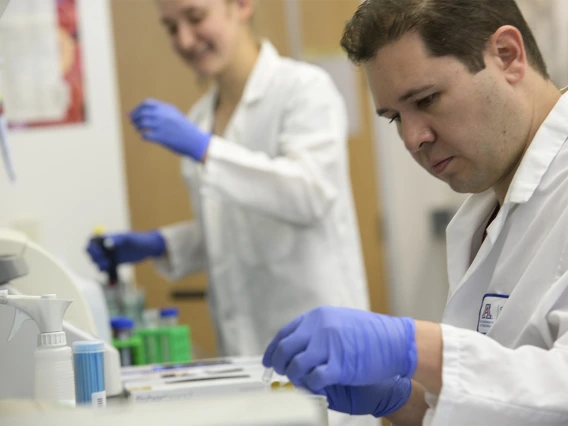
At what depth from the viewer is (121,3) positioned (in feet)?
10.4

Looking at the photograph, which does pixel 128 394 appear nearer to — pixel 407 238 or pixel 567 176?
pixel 567 176

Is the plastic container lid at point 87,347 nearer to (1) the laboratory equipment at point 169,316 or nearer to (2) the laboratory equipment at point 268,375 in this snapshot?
(2) the laboratory equipment at point 268,375

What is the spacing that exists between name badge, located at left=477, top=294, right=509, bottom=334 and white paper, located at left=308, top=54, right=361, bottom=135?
243cm

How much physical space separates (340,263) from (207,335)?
4.30 feet

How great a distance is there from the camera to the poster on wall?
7.83 feet

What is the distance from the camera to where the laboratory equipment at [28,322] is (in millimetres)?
1008

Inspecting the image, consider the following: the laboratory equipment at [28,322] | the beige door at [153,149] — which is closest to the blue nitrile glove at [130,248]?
the beige door at [153,149]

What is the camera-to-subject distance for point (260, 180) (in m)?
1.93

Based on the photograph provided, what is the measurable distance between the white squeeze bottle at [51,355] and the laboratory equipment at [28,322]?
0.25ft

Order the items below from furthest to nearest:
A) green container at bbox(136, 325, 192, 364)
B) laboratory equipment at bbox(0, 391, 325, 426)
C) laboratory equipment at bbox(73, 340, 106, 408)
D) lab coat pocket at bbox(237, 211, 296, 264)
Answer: lab coat pocket at bbox(237, 211, 296, 264)
green container at bbox(136, 325, 192, 364)
laboratory equipment at bbox(73, 340, 106, 408)
laboratory equipment at bbox(0, 391, 325, 426)

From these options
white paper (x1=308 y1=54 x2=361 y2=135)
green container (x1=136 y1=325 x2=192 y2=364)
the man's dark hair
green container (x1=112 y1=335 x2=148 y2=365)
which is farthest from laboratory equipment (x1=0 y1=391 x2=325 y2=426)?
white paper (x1=308 y1=54 x2=361 y2=135)

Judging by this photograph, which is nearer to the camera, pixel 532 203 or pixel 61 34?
pixel 532 203

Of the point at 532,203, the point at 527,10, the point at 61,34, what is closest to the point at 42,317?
the point at 532,203

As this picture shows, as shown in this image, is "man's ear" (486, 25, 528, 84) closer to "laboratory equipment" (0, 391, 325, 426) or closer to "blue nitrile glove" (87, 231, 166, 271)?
"laboratory equipment" (0, 391, 325, 426)
